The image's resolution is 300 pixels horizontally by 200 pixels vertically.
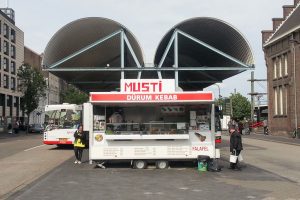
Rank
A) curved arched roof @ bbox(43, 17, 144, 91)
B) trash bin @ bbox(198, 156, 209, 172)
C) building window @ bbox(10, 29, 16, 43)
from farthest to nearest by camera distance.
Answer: building window @ bbox(10, 29, 16, 43), curved arched roof @ bbox(43, 17, 144, 91), trash bin @ bbox(198, 156, 209, 172)

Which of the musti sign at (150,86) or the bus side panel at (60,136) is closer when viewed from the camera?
the musti sign at (150,86)

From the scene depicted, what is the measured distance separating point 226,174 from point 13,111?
73911 mm

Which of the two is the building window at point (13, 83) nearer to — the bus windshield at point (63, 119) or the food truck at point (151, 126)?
the bus windshield at point (63, 119)

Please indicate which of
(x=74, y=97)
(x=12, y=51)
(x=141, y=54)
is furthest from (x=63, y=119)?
(x=74, y=97)

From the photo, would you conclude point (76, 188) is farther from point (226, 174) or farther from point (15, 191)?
point (226, 174)

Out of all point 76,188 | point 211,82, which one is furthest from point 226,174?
point 211,82

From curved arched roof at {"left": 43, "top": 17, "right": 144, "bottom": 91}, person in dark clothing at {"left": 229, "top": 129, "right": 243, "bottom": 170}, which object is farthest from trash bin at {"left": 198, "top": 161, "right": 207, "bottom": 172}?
curved arched roof at {"left": 43, "top": 17, "right": 144, "bottom": 91}

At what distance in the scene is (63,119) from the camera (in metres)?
28.5

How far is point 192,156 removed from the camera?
17.3 meters

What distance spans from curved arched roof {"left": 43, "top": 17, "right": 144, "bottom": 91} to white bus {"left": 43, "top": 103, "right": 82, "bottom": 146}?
9.05 feet

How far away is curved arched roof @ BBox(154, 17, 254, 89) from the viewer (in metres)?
29.6

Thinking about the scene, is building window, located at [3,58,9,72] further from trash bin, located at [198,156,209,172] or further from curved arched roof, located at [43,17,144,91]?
trash bin, located at [198,156,209,172]

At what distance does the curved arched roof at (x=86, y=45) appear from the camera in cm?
3005

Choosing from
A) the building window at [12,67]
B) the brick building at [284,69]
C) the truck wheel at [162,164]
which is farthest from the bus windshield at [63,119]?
the building window at [12,67]
